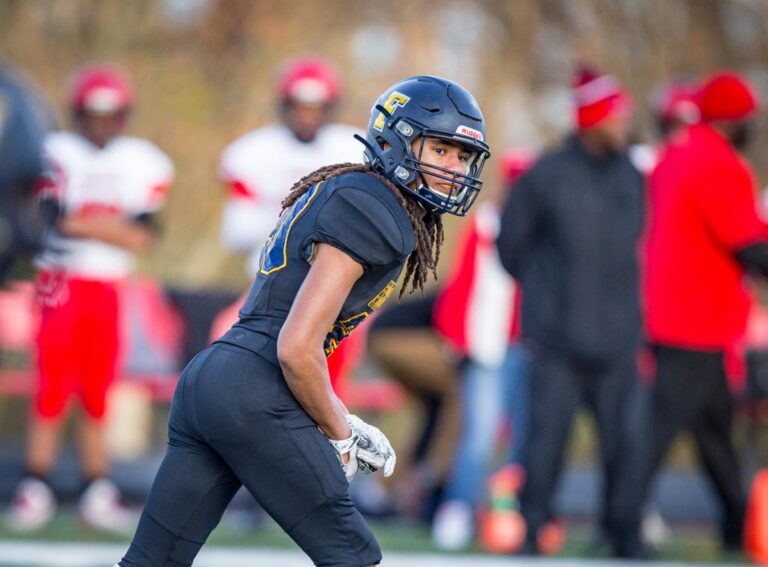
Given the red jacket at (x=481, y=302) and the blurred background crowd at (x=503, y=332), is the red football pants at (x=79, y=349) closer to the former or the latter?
the blurred background crowd at (x=503, y=332)

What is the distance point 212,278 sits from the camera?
14.6m

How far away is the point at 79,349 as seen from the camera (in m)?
7.45

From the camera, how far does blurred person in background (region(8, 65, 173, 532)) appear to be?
7359 millimetres

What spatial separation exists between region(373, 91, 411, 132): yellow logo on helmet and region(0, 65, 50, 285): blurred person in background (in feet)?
9.52

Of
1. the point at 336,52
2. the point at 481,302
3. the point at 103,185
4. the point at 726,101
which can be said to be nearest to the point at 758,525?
the point at 481,302

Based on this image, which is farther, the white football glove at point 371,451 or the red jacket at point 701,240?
the red jacket at point 701,240

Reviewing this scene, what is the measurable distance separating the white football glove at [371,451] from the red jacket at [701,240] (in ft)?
11.3

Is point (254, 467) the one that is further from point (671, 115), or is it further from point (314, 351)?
point (671, 115)

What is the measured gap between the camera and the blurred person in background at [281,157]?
6953mm

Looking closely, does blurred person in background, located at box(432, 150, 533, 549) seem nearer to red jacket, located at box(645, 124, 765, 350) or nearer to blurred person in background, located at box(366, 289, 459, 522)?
blurred person in background, located at box(366, 289, 459, 522)

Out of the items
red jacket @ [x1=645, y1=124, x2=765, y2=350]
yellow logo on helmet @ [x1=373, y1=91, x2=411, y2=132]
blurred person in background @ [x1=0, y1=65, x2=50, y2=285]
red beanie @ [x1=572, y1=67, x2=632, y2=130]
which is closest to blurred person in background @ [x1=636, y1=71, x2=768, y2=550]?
red jacket @ [x1=645, y1=124, x2=765, y2=350]

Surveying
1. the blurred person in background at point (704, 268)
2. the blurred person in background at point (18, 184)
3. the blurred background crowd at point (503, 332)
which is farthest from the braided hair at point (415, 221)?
the blurred person in background at point (704, 268)

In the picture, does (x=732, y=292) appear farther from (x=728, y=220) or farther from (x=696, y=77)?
(x=696, y=77)

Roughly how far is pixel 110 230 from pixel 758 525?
340 centimetres
